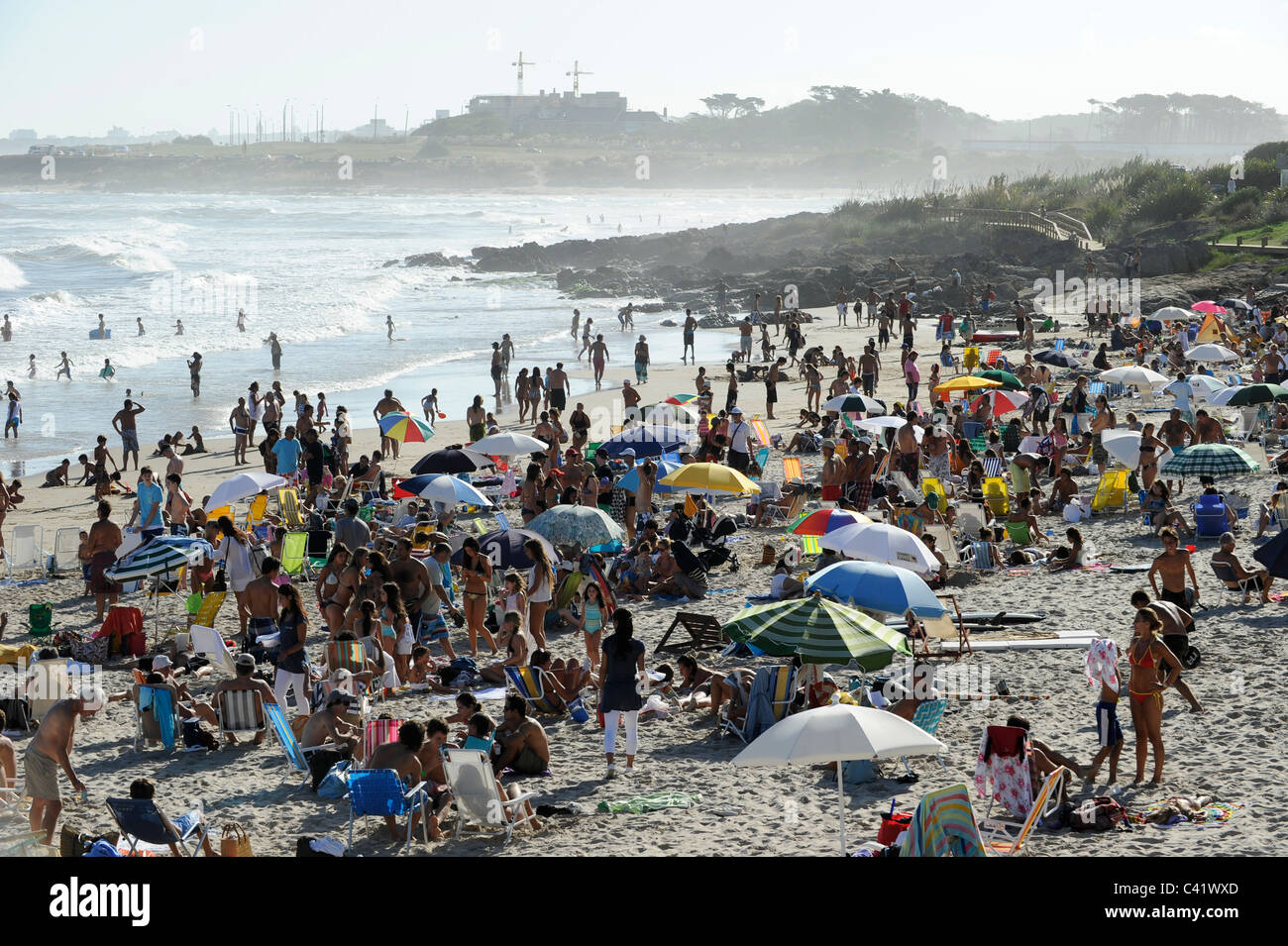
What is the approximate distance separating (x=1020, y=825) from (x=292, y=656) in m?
4.93

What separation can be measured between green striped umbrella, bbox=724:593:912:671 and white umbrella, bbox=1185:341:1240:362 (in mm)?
15958

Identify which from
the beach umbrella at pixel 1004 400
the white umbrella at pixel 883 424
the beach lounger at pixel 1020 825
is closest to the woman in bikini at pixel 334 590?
Result: the beach lounger at pixel 1020 825

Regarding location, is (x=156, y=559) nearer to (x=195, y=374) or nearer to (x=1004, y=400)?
(x=1004, y=400)

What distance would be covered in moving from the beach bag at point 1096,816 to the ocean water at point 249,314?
16485 millimetres

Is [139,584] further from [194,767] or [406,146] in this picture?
[406,146]

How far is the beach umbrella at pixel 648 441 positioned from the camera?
50.9 feet

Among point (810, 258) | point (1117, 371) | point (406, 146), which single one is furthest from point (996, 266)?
point (406, 146)

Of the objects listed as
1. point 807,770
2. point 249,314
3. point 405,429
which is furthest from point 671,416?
point 249,314

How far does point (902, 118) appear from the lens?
614 ft

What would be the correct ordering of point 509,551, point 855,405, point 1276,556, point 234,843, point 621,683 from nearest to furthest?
point 234,843, point 621,683, point 1276,556, point 509,551, point 855,405

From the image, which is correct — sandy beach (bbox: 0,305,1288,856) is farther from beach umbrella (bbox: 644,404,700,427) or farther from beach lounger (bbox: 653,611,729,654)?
beach umbrella (bbox: 644,404,700,427)

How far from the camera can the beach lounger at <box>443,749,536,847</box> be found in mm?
7086

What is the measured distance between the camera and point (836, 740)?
6.32 meters

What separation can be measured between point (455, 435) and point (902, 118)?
583ft
